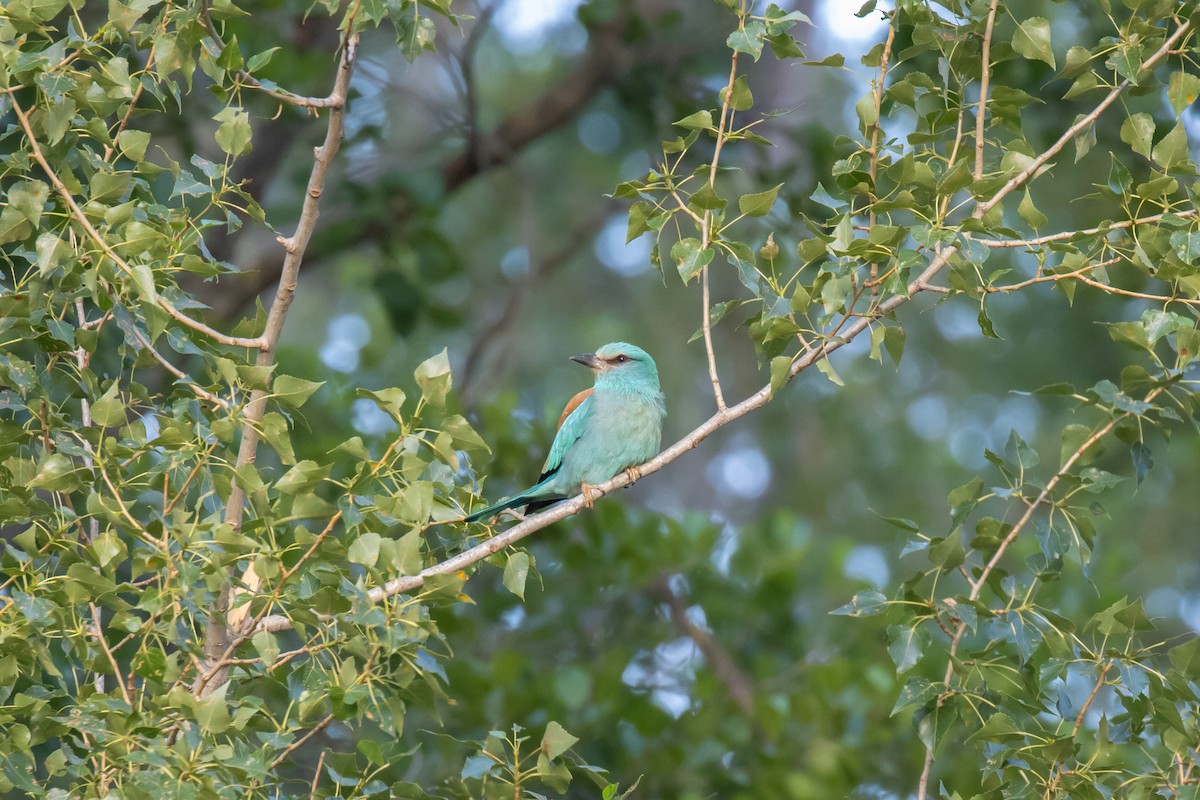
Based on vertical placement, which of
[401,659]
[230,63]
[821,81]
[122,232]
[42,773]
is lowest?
[821,81]

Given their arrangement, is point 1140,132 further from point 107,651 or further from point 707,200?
point 107,651

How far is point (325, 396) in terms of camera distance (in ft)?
20.3

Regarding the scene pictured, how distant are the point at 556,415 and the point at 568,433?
125 centimetres

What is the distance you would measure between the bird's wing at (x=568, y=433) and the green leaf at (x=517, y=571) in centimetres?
201

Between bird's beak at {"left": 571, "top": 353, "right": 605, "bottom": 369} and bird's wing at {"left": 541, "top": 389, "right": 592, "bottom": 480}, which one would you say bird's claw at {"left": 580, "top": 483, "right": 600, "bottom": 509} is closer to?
bird's wing at {"left": 541, "top": 389, "right": 592, "bottom": 480}

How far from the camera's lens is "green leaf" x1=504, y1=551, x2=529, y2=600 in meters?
2.67

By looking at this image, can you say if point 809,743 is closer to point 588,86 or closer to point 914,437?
point 588,86

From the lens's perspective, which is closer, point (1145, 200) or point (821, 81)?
point (1145, 200)

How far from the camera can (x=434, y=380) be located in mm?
2359

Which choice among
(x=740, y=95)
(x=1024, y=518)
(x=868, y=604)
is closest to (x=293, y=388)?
(x=740, y=95)

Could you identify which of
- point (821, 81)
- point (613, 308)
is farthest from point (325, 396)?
point (821, 81)

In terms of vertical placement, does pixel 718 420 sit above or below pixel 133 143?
below

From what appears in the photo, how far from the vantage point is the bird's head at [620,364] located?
203 inches

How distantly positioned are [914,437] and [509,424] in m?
7.11
